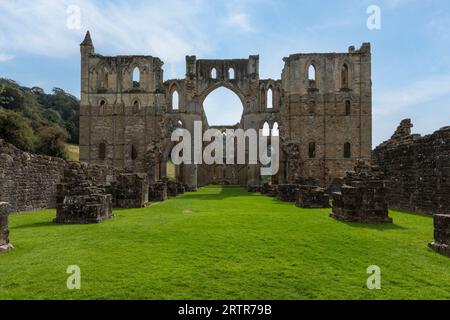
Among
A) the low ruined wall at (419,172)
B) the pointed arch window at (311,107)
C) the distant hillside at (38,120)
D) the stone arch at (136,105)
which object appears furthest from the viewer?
the distant hillside at (38,120)

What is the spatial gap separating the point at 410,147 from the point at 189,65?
2629 centimetres

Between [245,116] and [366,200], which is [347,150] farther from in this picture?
[366,200]

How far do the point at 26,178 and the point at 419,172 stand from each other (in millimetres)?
13194

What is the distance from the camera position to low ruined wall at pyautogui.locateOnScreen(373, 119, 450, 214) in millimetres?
12109

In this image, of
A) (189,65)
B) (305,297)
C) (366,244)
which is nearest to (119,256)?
(305,297)

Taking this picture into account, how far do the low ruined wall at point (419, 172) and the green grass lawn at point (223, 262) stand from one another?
3.74 m

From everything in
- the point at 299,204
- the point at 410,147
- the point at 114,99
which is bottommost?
the point at 299,204

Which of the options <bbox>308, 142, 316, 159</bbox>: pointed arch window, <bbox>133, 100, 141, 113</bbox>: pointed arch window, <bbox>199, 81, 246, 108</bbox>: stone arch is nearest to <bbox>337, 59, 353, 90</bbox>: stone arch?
<bbox>308, 142, 316, 159</bbox>: pointed arch window

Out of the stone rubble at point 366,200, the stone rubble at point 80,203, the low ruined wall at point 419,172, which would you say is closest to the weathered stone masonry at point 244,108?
the low ruined wall at point 419,172

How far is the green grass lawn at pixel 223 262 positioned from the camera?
447cm

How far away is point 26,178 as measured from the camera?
527 inches

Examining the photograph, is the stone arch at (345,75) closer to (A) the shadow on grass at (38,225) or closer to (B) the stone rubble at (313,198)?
(B) the stone rubble at (313,198)

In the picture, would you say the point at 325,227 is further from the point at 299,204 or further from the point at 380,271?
the point at 299,204

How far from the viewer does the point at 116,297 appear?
13.9 ft
